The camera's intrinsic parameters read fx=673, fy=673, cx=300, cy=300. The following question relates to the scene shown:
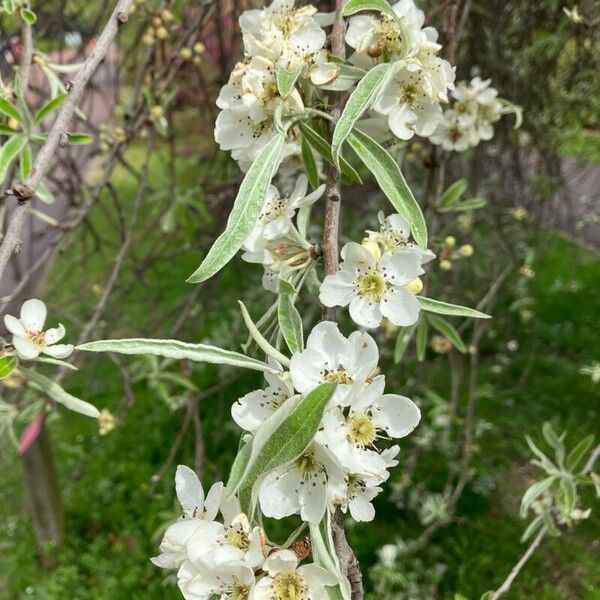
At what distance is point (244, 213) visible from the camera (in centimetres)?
73

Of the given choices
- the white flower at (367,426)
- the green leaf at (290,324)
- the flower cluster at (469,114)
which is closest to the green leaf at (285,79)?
the green leaf at (290,324)

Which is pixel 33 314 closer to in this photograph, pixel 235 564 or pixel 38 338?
pixel 38 338

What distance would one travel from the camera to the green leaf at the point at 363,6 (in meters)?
0.81

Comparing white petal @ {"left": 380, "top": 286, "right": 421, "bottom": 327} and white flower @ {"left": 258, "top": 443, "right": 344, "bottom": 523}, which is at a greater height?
white petal @ {"left": 380, "top": 286, "right": 421, "bottom": 327}

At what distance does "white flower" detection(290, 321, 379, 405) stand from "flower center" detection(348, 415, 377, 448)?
3cm

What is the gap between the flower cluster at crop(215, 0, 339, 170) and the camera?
0.86m

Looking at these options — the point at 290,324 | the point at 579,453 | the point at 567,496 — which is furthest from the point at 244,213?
the point at 579,453

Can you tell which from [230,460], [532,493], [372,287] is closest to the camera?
[372,287]

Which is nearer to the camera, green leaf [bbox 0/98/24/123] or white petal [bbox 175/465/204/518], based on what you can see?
white petal [bbox 175/465/204/518]

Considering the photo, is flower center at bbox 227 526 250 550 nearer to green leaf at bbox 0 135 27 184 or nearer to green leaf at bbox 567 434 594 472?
green leaf at bbox 0 135 27 184

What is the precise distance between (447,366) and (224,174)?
195 cm

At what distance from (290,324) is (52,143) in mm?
384

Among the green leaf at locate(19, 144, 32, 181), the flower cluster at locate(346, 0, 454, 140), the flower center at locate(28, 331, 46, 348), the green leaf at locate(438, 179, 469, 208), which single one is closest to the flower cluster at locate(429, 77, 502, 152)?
the green leaf at locate(438, 179, 469, 208)

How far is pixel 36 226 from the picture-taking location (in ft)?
21.6
